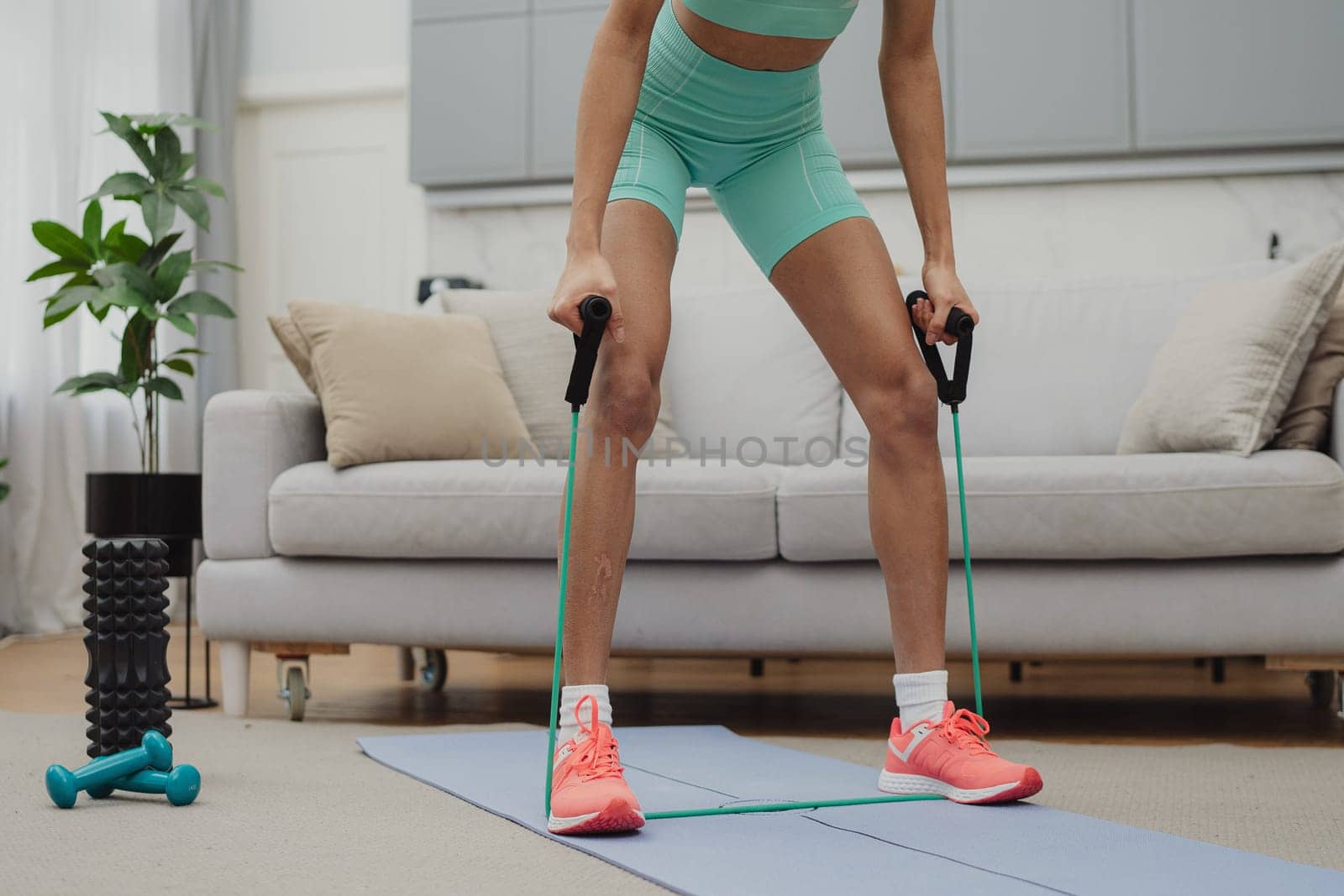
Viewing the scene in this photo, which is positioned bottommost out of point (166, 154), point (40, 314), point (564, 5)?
point (40, 314)

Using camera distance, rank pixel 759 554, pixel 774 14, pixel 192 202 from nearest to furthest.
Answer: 1. pixel 774 14
2. pixel 759 554
3. pixel 192 202

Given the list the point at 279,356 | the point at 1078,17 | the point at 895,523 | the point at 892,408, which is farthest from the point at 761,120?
the point at 279,356

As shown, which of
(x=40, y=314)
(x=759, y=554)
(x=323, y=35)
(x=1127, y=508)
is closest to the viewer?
(x=1127, y=508)

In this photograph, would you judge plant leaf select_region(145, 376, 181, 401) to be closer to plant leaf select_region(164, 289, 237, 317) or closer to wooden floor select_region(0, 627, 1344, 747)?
plant leaf select_region(164, 289, 237, 317)

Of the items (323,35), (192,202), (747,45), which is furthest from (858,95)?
(747,45)

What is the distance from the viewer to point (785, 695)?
8.87ft

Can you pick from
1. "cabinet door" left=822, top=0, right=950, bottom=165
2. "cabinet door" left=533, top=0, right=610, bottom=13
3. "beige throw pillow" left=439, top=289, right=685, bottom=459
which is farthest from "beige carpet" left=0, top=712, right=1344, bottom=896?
"cabinet door" left=533, top=0, right=610, bottom=13

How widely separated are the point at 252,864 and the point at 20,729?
1.10m

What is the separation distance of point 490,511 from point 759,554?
47cm

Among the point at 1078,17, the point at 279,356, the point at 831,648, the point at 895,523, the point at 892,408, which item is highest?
the point at 1078,17

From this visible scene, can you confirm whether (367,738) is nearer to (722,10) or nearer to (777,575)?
(777,575)

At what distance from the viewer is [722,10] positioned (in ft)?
4.66

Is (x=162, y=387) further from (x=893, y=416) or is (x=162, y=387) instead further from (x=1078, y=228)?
(x=1078, y=228)

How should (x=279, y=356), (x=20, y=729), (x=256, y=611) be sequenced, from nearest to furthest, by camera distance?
(x=20, y=729) < (x=256, y=611) < (x=279, y=356)
